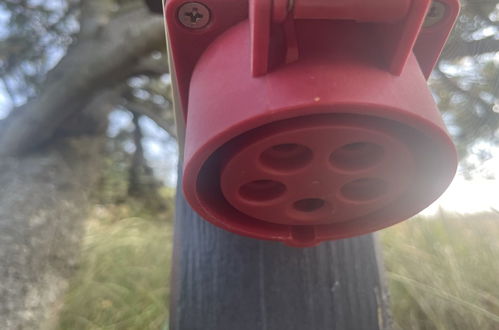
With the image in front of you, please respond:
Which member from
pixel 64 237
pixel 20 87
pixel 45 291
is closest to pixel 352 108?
pixel 45 291

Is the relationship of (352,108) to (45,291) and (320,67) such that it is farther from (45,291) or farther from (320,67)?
(45,291)

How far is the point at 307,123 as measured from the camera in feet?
0.88

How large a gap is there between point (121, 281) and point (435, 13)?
1.32 meters

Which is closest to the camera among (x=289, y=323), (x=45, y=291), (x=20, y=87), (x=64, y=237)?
(x=289, y=323)

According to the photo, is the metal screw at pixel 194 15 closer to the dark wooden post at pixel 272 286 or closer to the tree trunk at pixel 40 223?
the dark wooden post at pixel 272 286

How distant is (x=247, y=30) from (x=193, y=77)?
5 centimetres

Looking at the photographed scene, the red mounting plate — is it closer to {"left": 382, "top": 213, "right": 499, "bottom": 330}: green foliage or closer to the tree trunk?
{"left": 382, "top": 213, "right": 499, "bottom": 330}: green foliage

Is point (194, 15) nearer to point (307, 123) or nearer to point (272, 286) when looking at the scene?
point (307, 123)

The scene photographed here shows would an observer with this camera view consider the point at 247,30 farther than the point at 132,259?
No

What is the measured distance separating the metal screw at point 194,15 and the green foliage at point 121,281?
99cm

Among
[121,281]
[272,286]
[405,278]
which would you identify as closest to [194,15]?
[272,286]

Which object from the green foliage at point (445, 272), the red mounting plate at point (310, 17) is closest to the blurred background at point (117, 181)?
the green foliage at point (445, 272)

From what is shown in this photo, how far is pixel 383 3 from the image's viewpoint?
243mm

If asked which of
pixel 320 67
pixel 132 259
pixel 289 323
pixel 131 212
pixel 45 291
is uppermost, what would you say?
pixel 131 212
